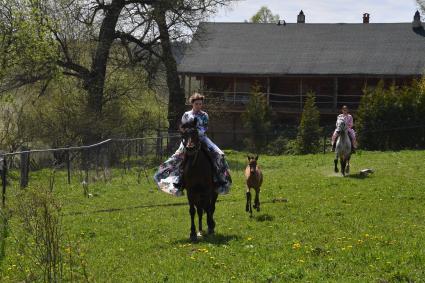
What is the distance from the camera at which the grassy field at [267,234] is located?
28.7ft

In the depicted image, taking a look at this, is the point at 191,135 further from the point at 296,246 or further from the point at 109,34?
the point at 109,34

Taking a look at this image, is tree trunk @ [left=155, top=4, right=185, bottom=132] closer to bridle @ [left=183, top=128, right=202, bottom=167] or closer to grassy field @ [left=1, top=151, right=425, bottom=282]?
grassy field @ [left=1, top=151, right=425, bottom=282]

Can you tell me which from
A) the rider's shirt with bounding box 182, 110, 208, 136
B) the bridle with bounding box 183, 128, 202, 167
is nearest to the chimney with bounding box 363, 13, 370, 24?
the rider's shirt with bounding box 182, 110, 208, 136

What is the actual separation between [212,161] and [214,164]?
0.09m

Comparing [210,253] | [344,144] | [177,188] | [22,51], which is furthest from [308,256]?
[22,51]

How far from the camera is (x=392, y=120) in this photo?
36969mm

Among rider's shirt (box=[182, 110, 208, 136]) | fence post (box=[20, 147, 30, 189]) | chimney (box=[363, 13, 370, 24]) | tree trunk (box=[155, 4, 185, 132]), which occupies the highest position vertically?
chimney (box=[363, 13, 370, 24])

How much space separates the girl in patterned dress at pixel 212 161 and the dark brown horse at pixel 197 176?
5.6 inches

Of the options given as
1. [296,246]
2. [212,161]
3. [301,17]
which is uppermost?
[301,17]

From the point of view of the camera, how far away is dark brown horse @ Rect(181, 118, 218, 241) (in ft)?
37.0

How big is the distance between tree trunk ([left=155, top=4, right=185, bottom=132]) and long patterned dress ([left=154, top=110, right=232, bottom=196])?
22.4m

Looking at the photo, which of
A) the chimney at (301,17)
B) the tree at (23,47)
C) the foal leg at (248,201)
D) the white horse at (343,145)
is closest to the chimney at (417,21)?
the chimney at (301,17)

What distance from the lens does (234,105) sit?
162 feet

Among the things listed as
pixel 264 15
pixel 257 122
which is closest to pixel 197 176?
pixel 257 122
